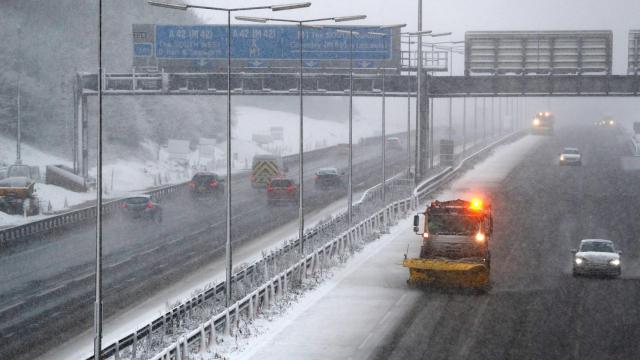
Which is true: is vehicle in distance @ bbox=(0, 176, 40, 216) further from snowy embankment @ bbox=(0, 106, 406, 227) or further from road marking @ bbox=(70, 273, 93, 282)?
road marking @ bbox=(70, 273, 93, 282)

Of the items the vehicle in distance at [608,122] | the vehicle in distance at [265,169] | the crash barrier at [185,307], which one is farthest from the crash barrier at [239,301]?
the vehicle in distance at [608,122]

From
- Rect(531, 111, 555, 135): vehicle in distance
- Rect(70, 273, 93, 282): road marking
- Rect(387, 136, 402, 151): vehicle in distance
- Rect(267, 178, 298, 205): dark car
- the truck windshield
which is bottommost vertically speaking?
Rect(70, 273, 93, 282): road marking

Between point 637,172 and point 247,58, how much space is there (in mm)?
32750

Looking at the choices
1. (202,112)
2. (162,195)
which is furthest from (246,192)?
(202,112)

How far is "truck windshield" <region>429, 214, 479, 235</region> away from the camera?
33.6m

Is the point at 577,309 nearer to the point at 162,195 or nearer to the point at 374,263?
the point at 374,263

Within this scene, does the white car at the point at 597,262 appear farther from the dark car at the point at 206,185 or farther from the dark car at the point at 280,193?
the dark car at the point at 206,185

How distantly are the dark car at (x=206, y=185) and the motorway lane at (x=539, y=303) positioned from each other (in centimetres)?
2091

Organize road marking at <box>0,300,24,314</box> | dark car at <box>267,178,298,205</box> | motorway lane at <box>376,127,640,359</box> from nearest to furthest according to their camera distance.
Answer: motorway lane at <box>376,127,640,359</box>
road marking at <box>0,300,24,314</box>
dark car at <box>267,178,298,205</box>

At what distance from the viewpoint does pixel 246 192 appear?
75.7 meters

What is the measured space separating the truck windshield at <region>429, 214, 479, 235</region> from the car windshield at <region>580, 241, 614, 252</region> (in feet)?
18.1

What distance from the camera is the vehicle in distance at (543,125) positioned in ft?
498

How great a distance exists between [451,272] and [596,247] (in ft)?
23.7

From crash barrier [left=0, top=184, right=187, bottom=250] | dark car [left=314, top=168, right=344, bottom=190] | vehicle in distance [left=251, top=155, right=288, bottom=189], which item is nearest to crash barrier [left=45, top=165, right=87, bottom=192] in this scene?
crash barrier [left=0, top=184, right=187, bottom=250]
